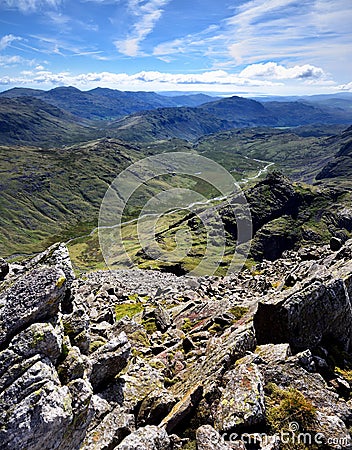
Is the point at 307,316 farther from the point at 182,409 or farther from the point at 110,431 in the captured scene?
the point at 110,431

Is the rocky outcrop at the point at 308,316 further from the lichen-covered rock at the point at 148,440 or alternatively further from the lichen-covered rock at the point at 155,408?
the lichen-covered rock at the point at 148,440

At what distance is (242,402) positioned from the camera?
581 inches

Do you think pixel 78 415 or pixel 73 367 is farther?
pixel 73 367

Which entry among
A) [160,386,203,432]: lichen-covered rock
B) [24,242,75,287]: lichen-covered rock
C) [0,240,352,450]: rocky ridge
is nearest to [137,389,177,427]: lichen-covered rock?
[0,240,352,450]: rocky ridge

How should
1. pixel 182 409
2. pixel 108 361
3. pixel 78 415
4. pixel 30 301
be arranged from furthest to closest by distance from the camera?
pixel 108 361 < pixel 182 409 < pixel 30 301 < pixel 78 415

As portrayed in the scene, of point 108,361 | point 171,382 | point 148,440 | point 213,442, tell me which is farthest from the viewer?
point 171,382

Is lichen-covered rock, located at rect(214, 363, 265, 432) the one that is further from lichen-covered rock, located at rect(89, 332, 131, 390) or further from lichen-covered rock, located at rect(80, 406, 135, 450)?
lichen-covered rock, located at rect(89, 332, 131, 390)

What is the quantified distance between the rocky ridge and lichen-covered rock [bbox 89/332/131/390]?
59 mm

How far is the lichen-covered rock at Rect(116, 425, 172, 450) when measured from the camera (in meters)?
13.3

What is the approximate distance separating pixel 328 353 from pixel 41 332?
1694cm

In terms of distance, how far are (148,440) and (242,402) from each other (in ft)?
14.7

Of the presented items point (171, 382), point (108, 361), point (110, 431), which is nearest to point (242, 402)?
point (110, 431)

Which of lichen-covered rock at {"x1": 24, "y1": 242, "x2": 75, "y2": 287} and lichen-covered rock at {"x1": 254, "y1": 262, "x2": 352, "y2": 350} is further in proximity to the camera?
lichen-covered rock at {"x1": 254, "y1": 262, "x2": 352, "y2": 350}

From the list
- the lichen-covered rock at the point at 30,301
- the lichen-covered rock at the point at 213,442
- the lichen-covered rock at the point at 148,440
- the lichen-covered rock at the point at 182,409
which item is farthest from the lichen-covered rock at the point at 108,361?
the lichen-covered rock at the point at 213,442
